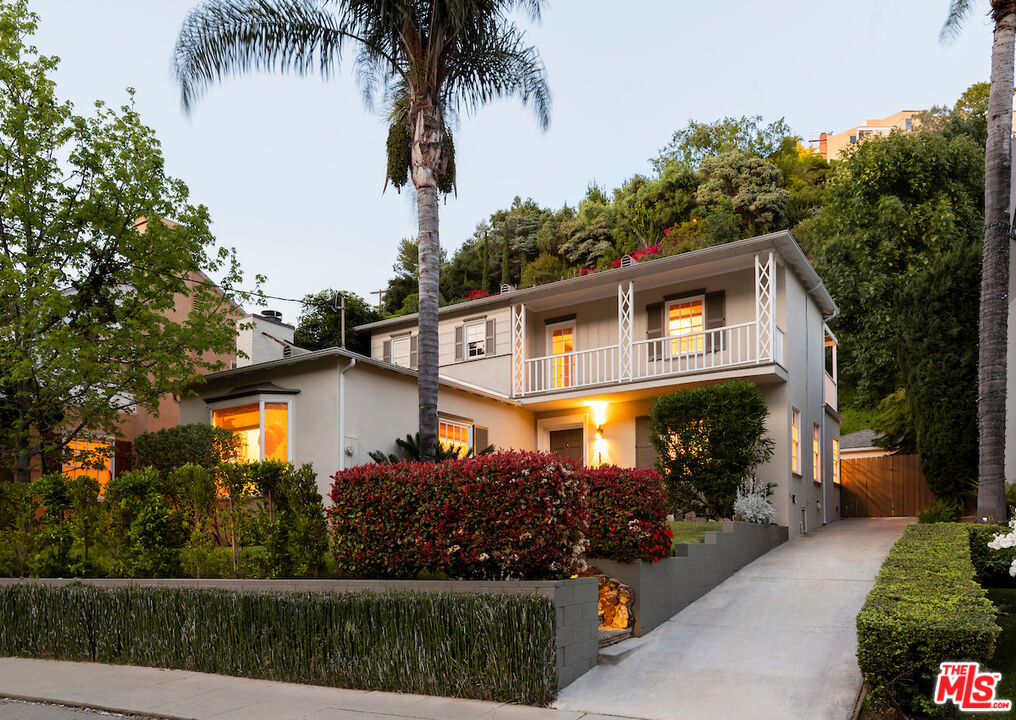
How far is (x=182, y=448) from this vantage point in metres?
14.1

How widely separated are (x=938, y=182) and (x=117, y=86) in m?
26.4

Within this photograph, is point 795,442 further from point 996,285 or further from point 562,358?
point 996,285

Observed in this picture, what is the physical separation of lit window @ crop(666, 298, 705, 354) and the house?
3 centimetres

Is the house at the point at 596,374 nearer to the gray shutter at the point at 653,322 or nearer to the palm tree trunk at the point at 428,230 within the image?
the gray shutter at the point at 653,322

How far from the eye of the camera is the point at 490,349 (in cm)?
1969

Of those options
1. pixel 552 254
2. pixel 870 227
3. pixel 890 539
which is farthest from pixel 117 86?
pixel 552 254

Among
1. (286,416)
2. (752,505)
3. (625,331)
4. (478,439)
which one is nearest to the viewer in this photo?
(752,505)

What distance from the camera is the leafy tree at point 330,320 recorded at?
3422 centimetres

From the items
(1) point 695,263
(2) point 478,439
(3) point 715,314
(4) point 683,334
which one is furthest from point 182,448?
(3) point 715,314

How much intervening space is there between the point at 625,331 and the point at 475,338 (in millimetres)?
4435

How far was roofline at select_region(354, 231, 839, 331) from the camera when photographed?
15.0 m

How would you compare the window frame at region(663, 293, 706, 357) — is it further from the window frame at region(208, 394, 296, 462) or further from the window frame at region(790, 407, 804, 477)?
the window frame at region(208, 394, 296, 462)

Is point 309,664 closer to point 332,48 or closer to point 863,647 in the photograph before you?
point 863,647

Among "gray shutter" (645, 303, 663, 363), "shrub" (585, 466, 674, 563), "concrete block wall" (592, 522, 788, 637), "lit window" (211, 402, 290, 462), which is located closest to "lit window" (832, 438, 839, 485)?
"gray shutter" (645, 303, 663, 363)
